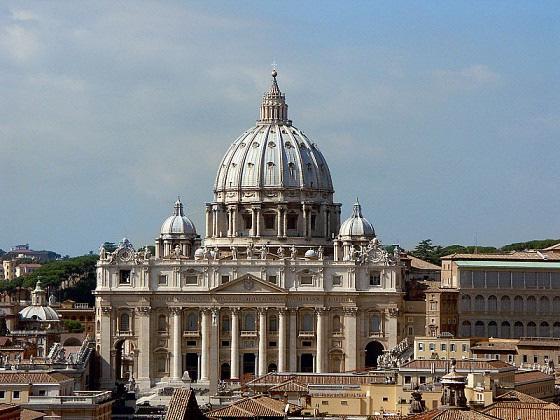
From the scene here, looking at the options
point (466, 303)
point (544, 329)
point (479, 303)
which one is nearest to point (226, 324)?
point (466, 303)

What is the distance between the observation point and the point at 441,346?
147500 mm

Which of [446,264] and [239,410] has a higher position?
[446,264]

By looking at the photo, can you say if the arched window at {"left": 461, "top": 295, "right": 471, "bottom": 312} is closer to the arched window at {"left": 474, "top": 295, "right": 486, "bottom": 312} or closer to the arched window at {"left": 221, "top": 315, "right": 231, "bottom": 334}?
the arched window at {"left": 474, "top": 295, "right": 486, "bottom": 312}

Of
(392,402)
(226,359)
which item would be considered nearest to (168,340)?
(226,359)

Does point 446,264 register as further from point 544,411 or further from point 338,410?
point 544,411

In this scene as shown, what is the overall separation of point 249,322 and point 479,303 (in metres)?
17.6

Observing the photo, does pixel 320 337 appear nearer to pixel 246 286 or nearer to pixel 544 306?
pixel 246 286

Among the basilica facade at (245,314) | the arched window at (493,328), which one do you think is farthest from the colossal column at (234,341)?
the arched window at (493,328)

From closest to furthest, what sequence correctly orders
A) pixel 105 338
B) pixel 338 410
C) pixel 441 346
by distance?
pixel 338 410, pixel 441 346, pixel 105 338

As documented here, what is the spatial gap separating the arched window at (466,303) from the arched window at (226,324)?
1790 cm

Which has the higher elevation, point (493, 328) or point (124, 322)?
point (124, 322)

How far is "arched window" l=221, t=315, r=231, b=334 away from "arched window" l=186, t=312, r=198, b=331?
206 cm

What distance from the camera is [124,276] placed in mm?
177375

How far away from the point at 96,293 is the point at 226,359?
36.5ft
